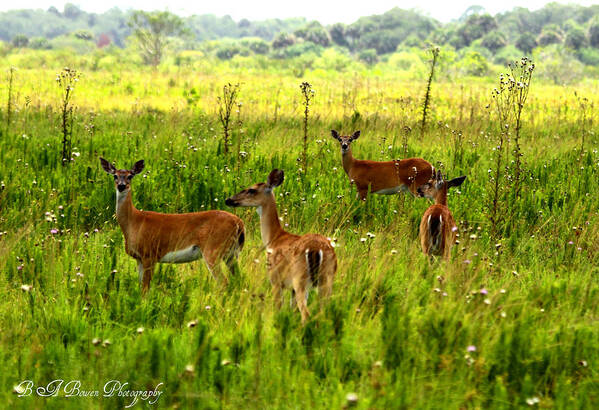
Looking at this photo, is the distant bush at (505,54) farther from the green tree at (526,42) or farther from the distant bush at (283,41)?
the distant bush at (283,41)

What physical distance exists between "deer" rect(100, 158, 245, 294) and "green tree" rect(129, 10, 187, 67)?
58.7m

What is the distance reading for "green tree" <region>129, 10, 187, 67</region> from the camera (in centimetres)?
6588

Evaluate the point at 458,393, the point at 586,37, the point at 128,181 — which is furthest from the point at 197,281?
the point at 586,37

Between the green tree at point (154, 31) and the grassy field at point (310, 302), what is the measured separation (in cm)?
5622

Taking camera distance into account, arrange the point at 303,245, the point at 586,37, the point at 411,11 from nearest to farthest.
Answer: the point at 303,245 → the point at 586,37 → the point at 411,11

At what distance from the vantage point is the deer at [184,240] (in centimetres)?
512

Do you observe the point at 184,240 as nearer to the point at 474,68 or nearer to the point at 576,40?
the point at 474,68

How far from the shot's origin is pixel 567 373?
12.1ft

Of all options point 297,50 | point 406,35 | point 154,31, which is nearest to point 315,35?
point 297,50

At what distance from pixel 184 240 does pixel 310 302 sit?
122 centimetres

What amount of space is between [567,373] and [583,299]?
0.92 metres

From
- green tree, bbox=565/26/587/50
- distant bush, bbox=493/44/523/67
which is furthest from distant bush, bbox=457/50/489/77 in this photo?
green tree, bbox=565/26/587/50

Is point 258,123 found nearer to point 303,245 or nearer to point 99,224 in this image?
point 99,224

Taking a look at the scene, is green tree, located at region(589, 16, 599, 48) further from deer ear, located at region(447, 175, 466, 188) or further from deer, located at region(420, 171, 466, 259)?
deer, located at region(420, 171, 466, 259)
